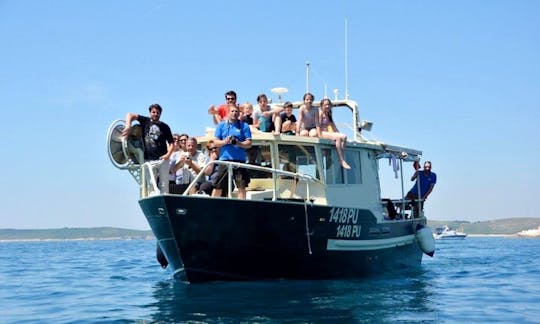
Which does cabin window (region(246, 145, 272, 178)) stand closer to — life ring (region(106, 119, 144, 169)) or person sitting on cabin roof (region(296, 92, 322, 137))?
person sitting on cabin roof (region(296, 92, 322, 137))

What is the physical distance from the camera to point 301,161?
46.4 ft

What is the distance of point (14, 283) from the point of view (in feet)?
55.7

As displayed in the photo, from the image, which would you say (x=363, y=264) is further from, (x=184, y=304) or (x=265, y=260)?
(x=184, y=304)

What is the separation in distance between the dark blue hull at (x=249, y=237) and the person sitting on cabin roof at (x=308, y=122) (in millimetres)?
1758

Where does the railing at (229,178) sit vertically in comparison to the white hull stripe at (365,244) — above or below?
above

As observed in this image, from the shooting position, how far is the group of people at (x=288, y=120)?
1409cm

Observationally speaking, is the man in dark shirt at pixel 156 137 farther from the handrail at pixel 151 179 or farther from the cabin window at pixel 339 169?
the cabin window at pixel 339 169

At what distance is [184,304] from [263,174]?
3960mm

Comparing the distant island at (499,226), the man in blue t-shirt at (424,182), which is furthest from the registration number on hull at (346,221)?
the distant island at (499,226)

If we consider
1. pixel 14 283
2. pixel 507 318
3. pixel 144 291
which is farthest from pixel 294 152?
pixel 14 283

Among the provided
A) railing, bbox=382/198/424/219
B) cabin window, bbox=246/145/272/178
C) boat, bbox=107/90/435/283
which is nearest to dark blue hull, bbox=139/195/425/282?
boat, bbox=107/90/435/283

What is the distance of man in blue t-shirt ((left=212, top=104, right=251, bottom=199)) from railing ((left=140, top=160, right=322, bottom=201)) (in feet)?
0.56

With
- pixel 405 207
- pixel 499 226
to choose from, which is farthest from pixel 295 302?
pixel 499 226

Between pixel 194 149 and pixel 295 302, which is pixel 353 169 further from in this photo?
pixel 295 302
